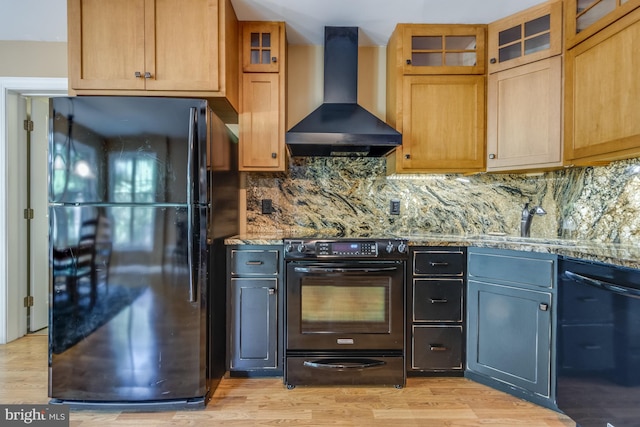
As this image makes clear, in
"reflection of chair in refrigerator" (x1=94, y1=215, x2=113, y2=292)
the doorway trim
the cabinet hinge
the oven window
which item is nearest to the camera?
"reflection of chair in refrigerator" (x1=94, y1=215, x2=113, y2=292)

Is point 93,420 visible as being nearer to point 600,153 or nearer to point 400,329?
point 400,329

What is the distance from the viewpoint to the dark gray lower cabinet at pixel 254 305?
2.06m

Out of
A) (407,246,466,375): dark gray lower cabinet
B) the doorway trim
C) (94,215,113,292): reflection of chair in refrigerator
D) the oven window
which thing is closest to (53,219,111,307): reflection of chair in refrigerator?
(94,215,113,292): reflection of chair in refrigerator

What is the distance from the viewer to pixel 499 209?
2625 mm

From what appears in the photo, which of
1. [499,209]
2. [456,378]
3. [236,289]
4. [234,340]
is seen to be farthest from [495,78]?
[234,340]

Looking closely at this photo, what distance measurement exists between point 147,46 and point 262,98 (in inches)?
30.6

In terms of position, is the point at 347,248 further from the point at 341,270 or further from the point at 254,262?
the point at 254,262

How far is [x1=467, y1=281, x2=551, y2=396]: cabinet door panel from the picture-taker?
1.76 m

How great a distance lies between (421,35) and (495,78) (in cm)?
62

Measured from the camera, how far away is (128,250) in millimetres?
1709

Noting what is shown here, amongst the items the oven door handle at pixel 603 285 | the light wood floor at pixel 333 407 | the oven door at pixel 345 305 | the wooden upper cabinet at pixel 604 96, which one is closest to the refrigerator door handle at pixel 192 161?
the oven door at pixel 345 305

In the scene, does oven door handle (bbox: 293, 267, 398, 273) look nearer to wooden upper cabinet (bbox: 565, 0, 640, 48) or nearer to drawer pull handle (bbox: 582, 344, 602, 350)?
drawer pull handle (bbox: 582, 344, 602, 350)

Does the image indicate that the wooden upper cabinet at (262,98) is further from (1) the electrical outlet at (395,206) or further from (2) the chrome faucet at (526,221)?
(2) the chrome faucet at (526,221)
